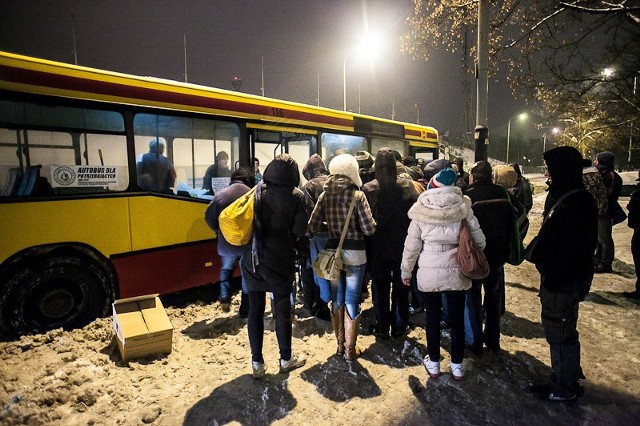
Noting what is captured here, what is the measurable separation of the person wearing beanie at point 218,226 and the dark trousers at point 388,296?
1.53 m

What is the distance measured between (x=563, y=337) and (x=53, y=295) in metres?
5.37

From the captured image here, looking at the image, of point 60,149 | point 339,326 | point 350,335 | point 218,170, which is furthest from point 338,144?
point 60,149

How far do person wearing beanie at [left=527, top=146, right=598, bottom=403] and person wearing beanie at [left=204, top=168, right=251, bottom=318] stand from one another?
2.83 m

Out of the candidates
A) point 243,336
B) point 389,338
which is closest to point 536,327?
point 389,338

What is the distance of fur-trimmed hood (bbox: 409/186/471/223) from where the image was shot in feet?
11.5

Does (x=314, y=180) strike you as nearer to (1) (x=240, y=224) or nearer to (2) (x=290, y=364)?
(1) (x=240, y=224)

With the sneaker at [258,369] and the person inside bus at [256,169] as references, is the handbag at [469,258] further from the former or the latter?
the person inside bus at [256,169]

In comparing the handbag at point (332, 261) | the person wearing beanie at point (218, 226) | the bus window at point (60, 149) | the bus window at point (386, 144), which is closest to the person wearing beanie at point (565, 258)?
the handbag at point (332, 261)

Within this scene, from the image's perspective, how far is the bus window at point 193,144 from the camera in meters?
5.30

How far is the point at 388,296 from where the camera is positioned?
459 centimetres

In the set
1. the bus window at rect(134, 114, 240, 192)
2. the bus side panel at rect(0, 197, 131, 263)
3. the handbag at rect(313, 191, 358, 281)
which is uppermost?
the bus window at rect(134, 114, 240, 192)

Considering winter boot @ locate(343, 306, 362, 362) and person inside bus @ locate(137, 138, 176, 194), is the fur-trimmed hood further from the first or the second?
person inside bus @ locate(137, 138, 176, 194)

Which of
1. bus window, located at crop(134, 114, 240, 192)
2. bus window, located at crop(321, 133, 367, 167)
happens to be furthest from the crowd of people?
bus window, located at crop(321, 133, 367, 167)

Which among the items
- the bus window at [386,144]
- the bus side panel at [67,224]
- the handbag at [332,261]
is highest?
the bus window at [386,144]
